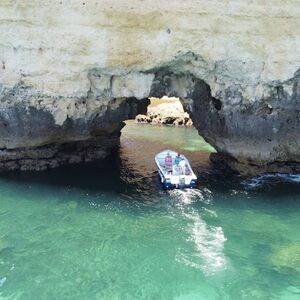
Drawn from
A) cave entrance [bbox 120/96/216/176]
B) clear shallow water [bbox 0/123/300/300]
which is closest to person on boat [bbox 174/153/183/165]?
clear shallow water [bbox 0/123/300/300]

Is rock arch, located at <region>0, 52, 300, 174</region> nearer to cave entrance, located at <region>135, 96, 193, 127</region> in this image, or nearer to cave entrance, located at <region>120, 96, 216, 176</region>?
cave entrance, located at <region>120, 96, 216, 176</region>

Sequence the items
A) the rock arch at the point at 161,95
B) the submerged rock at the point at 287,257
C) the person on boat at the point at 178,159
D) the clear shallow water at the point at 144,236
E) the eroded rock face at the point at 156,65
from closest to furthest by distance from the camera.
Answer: the clear shallow water at the point at 144,236 < the submerged rock at the point at 287,257 < the eroded rock face at the point at 156,65 < the rock arch at the point at 161,95 < the person on boat at the point at 178,159

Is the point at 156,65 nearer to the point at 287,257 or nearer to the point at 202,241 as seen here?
the point at 202,241

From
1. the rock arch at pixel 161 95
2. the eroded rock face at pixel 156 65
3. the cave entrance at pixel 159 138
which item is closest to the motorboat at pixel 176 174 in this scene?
the cave entrance at pixel 159 138

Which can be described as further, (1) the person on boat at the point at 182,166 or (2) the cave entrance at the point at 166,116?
(2) the cave entrance at the point at 166,116

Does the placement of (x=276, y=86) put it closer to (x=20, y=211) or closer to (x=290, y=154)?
(x=290, y=154)

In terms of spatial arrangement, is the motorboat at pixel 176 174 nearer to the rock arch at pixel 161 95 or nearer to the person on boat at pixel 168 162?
the person on boat at pixel 168 162

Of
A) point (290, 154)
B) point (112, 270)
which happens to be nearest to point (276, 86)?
point (290, 154)
